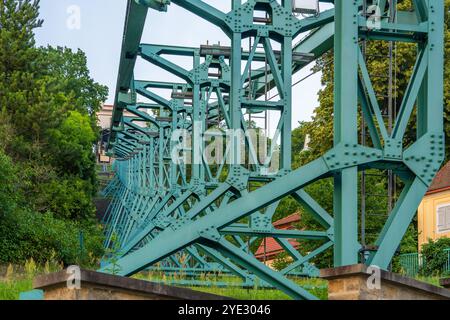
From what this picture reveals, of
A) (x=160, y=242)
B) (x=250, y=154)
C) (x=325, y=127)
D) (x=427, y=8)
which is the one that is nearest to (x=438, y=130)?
(x=427, y=8)

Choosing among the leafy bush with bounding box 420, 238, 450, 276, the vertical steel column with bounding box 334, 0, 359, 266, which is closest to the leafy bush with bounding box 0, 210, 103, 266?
the leafy bush with bounding box 420, 238, 450, 276

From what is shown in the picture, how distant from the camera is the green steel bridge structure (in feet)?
40.6

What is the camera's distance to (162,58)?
93.9 feet

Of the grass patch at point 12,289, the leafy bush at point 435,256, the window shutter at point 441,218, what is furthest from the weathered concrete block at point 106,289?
the window shutter at point 441,218

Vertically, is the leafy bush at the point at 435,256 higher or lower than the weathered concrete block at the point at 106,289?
higher

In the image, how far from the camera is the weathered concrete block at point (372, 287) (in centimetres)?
905

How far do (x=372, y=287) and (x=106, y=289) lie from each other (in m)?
2.41

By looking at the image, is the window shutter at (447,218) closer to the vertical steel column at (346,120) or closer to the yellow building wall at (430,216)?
the yellow building wall at (430,216)

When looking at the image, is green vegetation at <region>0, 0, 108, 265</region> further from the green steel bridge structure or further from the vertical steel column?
the vertical steel column

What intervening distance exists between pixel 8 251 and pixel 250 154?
12.9m

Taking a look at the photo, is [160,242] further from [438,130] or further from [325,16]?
[325,16]

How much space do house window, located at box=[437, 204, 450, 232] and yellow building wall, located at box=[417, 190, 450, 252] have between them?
183 millimetres

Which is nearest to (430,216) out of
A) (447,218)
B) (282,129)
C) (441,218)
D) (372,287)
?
(441,218)

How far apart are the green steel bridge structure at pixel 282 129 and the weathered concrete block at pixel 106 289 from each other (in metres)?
3.95
